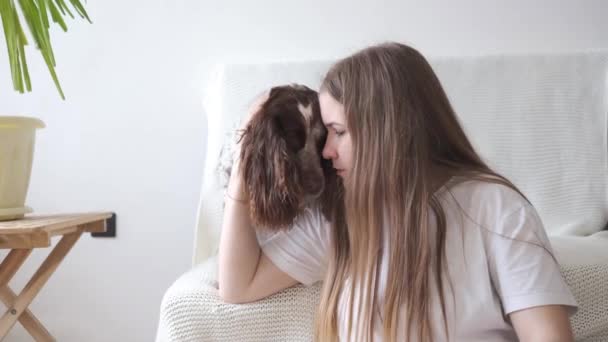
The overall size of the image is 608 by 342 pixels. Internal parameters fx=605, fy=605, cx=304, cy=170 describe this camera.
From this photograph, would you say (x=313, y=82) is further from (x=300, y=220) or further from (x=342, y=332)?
(x=342, y=332)

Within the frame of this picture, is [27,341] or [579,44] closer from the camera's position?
[579,44]

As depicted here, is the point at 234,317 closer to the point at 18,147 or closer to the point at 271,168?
the point at 271,168

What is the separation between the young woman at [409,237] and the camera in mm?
782

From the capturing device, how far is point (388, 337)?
2.63 ft

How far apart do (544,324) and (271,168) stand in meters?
0.40

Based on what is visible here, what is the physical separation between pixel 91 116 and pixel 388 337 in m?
1.25

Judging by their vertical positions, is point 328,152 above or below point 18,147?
above

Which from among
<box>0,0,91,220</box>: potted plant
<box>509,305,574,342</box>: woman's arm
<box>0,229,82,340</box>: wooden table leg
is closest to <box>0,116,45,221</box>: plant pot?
<box>0,0,91,220</box>: potted plant

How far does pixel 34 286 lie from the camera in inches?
54.0

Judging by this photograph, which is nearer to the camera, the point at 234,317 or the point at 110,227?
the point at 234,317

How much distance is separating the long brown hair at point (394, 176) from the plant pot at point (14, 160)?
0.82 meters

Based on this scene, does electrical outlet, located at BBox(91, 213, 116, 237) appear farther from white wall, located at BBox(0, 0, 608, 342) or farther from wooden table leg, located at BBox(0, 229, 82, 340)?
wooden table leg, located at BBox(0, 229, 82, 340)

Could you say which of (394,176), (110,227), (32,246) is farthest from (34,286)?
(394,176)

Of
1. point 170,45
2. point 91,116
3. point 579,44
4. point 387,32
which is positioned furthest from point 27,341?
point 579,44
